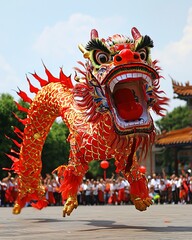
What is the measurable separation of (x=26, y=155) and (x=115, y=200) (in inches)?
498

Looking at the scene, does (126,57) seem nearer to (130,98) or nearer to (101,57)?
(101,57)

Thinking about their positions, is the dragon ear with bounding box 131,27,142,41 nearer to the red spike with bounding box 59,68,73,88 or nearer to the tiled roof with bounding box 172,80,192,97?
the red spike with bounding box 59,68,73,88

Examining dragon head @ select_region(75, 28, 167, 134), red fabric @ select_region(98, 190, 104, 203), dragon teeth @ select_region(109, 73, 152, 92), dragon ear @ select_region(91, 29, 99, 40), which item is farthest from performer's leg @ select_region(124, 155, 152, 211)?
red fabric @ select_region(98, 190, 104, 203)

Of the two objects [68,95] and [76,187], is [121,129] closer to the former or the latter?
[76,187]

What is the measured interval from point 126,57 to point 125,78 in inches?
14.8

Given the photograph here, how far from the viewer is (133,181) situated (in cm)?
1088

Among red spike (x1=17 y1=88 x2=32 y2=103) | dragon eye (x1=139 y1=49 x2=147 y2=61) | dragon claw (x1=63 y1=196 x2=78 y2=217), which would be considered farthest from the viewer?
red spike (x1=17 y1=88 x2=32 y2=103)

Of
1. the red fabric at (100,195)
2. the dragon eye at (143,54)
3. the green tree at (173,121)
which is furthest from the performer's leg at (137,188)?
the green tree at (173,121)

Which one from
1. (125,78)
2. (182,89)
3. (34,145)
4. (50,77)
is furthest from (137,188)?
(182,89)

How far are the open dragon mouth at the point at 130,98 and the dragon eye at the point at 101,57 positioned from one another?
1.56ft

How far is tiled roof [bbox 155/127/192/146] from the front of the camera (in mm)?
30389

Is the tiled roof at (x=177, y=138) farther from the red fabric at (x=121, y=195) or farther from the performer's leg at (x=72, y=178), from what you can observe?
the performer's leg at (x=72, y=178)

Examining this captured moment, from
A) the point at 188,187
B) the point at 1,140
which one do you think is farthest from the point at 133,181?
the point at 1,140

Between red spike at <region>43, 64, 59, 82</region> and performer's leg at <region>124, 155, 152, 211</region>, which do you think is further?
red spike at <region>43, 64, 59, 82</region>
